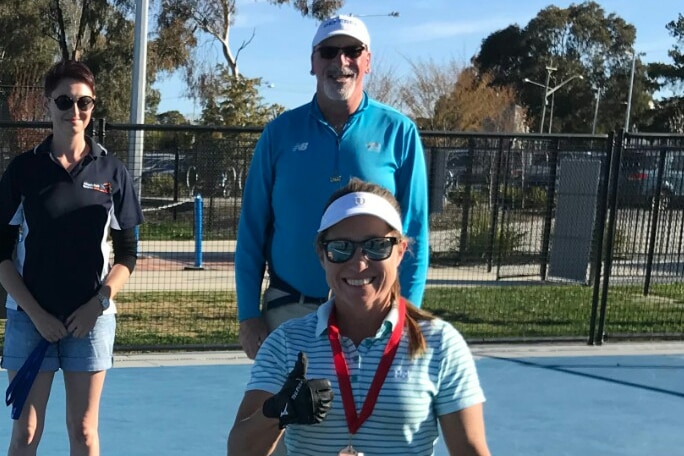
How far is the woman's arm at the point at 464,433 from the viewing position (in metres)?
2.64

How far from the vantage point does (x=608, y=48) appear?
72.1m

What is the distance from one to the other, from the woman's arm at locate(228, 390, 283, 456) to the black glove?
0.14 m

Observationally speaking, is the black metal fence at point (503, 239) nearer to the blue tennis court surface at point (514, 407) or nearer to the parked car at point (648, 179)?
the parked car at point (648, 179)

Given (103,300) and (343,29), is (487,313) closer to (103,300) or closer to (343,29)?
(103,300)

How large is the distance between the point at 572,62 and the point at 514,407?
222 ft

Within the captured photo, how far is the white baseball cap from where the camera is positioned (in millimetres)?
3408

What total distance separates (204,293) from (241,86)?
17.9 meters

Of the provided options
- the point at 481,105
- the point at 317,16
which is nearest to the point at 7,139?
the point at 317,16

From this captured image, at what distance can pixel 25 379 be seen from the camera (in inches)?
152

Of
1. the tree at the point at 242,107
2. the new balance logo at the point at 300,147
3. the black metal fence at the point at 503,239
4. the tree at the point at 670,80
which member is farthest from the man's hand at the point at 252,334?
the tree at the point at 670,80

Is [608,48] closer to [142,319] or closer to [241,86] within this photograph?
[241,86]

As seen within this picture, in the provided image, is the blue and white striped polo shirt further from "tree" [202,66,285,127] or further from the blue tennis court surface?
"tree" [202,66,285,127]

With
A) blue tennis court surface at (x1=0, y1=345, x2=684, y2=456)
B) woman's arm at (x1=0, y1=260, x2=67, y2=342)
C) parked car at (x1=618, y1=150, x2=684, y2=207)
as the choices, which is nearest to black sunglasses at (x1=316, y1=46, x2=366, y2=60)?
woman's arm at (x1=0, y1=260, x2=67, y2=342)

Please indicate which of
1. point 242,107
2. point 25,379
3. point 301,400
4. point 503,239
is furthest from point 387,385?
point 242,107
